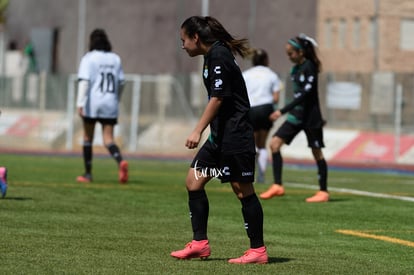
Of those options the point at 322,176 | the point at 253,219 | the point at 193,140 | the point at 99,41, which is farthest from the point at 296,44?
the point at 193,140

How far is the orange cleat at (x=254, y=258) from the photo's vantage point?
29.7 feet

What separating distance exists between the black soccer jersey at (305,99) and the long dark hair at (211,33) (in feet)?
19.3

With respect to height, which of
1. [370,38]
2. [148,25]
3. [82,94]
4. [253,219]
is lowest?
[253,219]

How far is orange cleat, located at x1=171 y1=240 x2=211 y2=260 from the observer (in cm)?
916

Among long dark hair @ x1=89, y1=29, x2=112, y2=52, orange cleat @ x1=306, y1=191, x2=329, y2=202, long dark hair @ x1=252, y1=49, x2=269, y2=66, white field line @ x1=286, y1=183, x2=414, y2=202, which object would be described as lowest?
white field line @ x1=286, y1=183, x2=414, y2=202

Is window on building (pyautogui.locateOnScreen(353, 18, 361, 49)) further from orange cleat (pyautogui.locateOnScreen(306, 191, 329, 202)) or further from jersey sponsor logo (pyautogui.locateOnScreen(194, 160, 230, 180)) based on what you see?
jersey sponsor logo (pyautogui.locateOnScreen(194, 160, 230, 180))

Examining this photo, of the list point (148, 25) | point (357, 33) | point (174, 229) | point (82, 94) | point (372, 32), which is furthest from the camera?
point (148, 25)

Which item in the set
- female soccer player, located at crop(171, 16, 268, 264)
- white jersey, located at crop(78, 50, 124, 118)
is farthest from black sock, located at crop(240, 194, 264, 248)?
white jersey, located at crop(78, 50, 124, 118)

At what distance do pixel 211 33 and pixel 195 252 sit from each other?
165 cm

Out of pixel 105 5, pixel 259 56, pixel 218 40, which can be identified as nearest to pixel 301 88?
pixel 259 56

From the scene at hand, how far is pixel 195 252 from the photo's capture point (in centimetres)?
915

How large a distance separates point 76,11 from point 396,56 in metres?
19.5

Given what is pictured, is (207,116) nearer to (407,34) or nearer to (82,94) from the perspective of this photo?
(82,94)

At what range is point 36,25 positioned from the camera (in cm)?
6719
